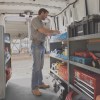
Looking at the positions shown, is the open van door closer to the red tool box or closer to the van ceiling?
the red tool box

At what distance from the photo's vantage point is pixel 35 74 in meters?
3.06

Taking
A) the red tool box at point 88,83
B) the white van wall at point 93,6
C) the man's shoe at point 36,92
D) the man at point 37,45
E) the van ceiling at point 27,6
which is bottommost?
the man's shoe at point 36,92

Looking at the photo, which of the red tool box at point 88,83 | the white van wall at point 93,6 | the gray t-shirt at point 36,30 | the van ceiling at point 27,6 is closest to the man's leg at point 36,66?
the gray t-shirt at point 36,30

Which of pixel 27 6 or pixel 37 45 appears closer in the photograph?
pixel 37 45

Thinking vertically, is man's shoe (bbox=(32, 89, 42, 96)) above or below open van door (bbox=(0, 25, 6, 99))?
below

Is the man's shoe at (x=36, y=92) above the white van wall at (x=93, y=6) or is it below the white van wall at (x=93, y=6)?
below

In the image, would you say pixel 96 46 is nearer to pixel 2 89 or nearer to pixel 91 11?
pixel 91 11

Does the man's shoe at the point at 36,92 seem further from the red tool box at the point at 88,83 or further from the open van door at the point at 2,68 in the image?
the red tool box at the point at 88,83

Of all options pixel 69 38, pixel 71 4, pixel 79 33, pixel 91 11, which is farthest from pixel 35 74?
pixel 71 4

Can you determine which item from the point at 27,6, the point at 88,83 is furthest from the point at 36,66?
the point at 27,6

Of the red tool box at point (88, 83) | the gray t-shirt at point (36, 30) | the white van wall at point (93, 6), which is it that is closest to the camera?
the red tool box at point (88, 83)

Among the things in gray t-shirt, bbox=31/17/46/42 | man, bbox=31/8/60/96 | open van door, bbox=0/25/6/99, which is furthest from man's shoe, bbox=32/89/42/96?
gray t-shirt, bbox=31/17/46/42

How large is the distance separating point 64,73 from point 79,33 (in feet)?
3.08

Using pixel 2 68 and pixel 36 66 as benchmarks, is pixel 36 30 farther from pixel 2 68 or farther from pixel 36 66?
pixel 2 68
